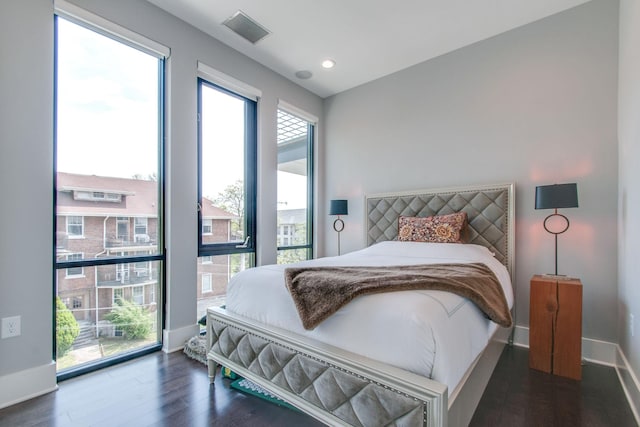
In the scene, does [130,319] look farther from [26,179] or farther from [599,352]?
[599,352]

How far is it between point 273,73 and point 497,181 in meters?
2.79

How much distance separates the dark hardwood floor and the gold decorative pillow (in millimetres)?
1147

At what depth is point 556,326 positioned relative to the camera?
7.23 feet

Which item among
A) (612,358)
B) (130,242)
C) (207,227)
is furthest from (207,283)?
(612,358)

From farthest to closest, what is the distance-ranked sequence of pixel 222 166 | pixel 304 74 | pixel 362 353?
pixel 304 74
pixel 222 166
pixel 362 353

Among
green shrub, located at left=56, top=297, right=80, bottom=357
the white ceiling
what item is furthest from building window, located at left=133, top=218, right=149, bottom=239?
the white ceiling

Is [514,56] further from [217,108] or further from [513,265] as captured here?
[217,108]

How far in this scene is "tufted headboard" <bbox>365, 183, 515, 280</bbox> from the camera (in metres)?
2.81

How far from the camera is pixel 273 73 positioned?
3.65 m

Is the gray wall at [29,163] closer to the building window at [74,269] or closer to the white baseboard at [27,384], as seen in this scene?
the white baseboard at [27,384]

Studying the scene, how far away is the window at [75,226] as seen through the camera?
2.19 metres

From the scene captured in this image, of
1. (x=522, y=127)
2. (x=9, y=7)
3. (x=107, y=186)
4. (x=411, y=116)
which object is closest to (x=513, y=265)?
(x=522, y=127)

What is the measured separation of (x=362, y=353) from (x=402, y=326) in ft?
0.83

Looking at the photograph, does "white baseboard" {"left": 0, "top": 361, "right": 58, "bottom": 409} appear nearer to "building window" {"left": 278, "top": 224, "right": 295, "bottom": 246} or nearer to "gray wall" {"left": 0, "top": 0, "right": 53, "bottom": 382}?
"gray wall" {"left": 0, "top": 0, "right": 53, "bottom": 382}
